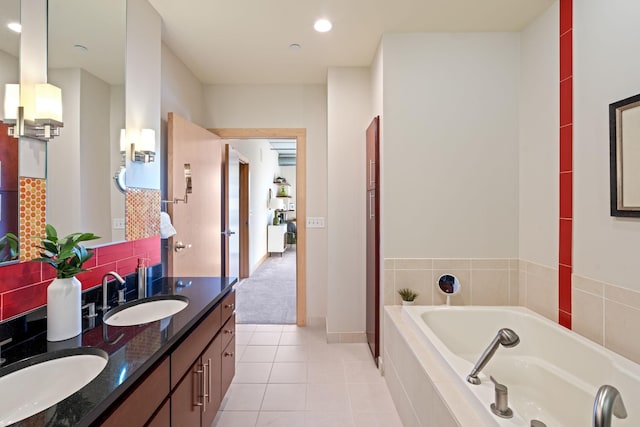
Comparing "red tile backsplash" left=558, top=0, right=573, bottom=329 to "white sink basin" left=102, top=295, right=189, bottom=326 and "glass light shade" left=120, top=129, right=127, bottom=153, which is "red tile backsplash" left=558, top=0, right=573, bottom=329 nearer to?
"white sink basin" left=102, top=295, right=189, bottom=326

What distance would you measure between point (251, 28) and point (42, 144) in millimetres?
1574

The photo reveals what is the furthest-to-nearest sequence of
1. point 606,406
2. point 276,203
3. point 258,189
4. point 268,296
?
point 276,203, point 258,189, point 268,296, point 606,406

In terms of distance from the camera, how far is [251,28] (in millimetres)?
2301

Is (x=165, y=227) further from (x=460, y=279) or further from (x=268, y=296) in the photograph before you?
(x=268, y=296)

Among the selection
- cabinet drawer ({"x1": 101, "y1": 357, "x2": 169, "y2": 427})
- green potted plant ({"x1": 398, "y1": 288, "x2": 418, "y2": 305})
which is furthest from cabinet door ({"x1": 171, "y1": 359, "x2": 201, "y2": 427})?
green potted plant ({"x1": 398, "y1": 288, "x2": 418, "y2": 305})

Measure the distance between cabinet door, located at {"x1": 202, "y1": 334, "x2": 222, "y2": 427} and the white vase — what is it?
0.59m

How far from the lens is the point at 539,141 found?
212 centimetres

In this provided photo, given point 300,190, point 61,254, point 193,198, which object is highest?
point 300,190

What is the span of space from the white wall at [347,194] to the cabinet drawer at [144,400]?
1.95 meters

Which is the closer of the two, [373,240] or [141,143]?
[141,143]

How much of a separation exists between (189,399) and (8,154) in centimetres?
120

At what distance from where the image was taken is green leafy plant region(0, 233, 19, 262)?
1.15 metres

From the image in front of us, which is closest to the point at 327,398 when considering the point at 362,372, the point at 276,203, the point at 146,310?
the point at 362,372

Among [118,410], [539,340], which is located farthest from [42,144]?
[539,340]
